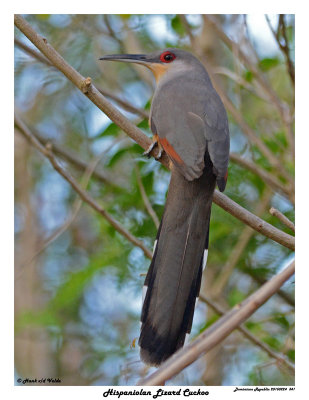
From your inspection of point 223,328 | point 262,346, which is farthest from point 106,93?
point 223,328

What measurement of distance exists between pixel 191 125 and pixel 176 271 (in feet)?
Result: 2.27

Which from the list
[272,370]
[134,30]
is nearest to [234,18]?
[134,30]

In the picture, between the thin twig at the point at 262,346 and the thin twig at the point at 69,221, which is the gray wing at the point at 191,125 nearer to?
the thin twig at the point at 69,221

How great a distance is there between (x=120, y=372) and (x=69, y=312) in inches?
42.1

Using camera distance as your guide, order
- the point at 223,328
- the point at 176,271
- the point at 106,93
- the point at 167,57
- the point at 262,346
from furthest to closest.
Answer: the point at 106,93 → the point at 167,57 → the point at 262,346 → the point at 176,271 → the point at 223,328

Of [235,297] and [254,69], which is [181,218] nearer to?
[235,297]

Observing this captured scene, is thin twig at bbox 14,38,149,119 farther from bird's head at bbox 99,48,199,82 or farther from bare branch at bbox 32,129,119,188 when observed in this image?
bare branch at bbox 32,129,119,188

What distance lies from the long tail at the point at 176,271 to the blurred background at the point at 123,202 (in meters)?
0.51

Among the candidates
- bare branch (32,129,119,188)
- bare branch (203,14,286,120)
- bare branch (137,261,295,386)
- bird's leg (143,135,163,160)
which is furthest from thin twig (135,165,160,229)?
bare branch (137,261,295,386)

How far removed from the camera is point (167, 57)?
3232 millimetres

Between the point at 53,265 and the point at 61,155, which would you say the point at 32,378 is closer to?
the point at 53,265

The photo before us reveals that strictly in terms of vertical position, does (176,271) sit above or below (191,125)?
below

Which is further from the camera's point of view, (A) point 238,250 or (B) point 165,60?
(A) point 238,250

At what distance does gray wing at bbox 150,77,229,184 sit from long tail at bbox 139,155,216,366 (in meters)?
0.12
